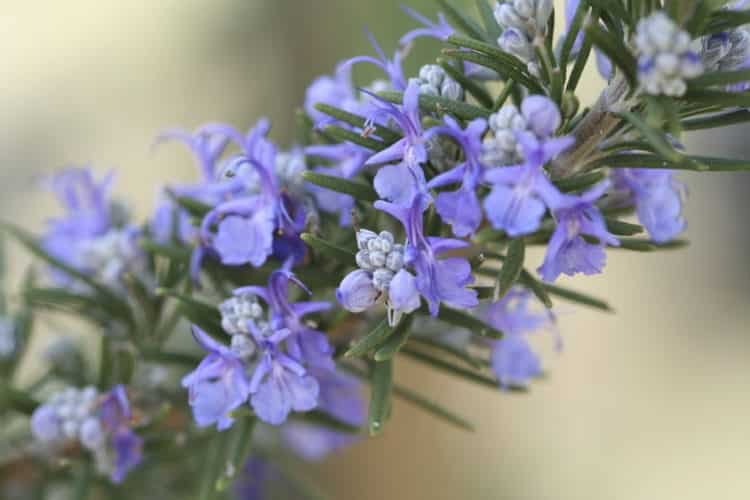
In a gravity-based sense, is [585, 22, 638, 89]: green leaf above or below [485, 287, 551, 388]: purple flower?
above

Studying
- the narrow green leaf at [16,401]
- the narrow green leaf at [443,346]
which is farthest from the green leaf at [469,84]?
the narrow green leaf at [16,401]

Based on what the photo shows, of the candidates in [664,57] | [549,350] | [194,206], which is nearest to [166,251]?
[194,206]

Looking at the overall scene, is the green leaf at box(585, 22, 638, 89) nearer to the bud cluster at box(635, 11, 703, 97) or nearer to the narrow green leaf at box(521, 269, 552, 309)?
the bud cluster at box(635, 11, 703, 97)

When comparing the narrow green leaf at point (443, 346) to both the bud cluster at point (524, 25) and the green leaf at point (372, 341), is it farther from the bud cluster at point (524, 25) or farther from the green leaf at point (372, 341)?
the bud cluster at point (524, 25)

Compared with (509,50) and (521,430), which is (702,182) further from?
(509,50)

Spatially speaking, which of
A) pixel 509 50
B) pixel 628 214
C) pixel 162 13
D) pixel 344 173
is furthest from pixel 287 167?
pixel 162 13


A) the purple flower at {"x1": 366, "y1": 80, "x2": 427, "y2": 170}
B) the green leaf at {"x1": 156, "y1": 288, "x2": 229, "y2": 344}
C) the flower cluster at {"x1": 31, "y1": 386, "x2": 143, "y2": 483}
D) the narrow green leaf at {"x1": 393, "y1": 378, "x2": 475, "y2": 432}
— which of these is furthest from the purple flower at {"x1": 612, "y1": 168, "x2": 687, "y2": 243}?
the flower cluster at {"x1": 31, "y1": 386, "x2": 143, "y2": 483}
